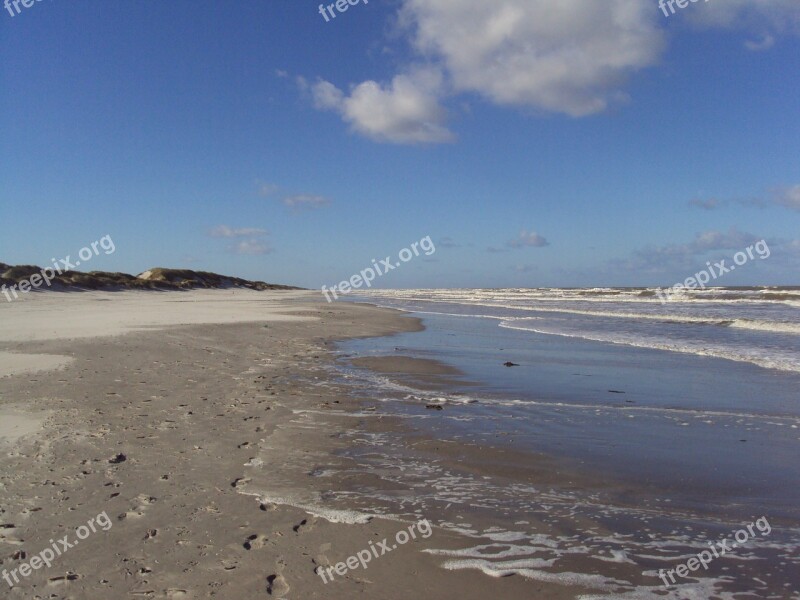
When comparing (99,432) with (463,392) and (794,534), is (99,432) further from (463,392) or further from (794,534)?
(794,534)

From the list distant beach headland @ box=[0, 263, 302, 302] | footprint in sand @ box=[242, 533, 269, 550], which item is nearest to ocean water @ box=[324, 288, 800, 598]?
footprint in sand @ box=[242, 533, 269, 550]

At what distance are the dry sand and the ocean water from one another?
1.81ft

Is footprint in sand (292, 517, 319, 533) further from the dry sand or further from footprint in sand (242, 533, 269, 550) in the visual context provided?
footprint in sand (242, 533, 269, 550)

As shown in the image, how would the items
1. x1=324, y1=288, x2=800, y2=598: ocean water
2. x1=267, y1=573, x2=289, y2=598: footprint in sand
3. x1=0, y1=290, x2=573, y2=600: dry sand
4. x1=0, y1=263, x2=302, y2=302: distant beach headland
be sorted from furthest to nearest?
x1=0, y1=263, x2=302, y2=302: distant beach headland
x1=324, y1=288, x2=800, y2=598: ocean water
x1=0, y1=290, x2=573, y2=600: dry sand
x1=267, y1=573, x2=289, y2=598: footprint in sand

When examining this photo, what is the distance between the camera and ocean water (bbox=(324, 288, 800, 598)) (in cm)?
418

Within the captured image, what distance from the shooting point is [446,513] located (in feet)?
16.4

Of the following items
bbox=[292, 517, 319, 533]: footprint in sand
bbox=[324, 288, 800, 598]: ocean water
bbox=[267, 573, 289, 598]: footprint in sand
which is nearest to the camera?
bbox=[267, 573, 289, 598]: footprint in sand

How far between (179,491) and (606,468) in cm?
466

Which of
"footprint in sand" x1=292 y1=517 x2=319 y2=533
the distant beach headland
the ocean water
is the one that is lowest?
the ocean water

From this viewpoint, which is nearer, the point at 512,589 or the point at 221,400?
the point at 512,589

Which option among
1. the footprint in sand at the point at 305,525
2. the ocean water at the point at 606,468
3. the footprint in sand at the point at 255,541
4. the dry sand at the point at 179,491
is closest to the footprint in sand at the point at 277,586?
the dry sand at the point at 179,491

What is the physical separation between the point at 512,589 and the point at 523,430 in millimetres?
4202

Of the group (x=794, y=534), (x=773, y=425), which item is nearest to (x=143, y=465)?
(x=794, y=534)

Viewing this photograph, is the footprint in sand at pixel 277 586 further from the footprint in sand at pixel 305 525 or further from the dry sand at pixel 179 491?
the footprint in sand at pixel 305 525
